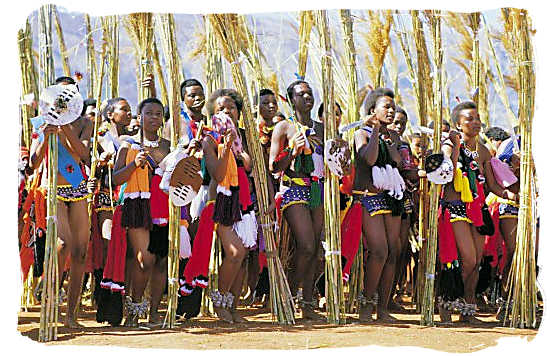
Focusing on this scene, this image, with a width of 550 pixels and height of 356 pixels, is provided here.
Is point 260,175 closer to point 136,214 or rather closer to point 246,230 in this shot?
point 246,230

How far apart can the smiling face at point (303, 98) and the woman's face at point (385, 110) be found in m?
0.46

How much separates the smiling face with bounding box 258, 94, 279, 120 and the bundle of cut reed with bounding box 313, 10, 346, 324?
795 millimetres

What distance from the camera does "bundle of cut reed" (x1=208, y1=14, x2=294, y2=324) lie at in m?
5.96

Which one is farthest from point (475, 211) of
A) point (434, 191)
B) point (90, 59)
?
point (90, 59)

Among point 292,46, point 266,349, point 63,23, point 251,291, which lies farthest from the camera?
point 292,46

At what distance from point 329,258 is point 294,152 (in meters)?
0.80

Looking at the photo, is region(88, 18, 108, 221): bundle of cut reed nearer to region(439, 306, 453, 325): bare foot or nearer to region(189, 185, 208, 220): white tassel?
region(189, 185, 208, 220): white tassel

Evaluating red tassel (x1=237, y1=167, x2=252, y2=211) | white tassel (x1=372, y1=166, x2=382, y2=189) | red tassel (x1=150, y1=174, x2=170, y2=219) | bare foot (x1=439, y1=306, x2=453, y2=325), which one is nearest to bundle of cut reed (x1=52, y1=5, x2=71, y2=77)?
red tassel (x1=150, y1=174, x2=170, y2=219)

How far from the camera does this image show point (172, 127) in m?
5.88

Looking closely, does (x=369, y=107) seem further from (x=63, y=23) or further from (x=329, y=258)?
(x=63, y=23)

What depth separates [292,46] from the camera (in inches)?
803

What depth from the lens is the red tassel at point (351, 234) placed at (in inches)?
248

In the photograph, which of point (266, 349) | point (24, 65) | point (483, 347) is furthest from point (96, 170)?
point (483, 347)

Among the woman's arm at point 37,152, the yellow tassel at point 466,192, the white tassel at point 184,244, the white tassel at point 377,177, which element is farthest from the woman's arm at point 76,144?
the yellow tassel at point 466,192
